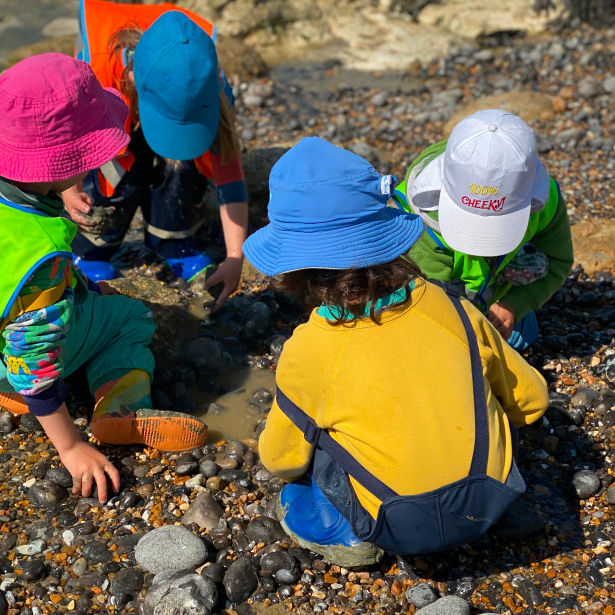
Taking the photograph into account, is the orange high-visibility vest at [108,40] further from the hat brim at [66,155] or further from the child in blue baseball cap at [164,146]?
the hat brim at [66,155]

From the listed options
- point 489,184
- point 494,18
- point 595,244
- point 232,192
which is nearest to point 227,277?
point 232,192

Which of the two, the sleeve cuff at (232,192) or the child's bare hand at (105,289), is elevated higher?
the sleeve cuff at (232,192)

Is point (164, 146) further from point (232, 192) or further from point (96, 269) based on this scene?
point (96, 269)

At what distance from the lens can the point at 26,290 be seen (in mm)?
2408

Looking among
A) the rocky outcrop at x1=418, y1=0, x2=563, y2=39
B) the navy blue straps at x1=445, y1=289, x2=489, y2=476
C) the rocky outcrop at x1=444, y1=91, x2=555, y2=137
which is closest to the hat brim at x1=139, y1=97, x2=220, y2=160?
the navy blue straps at x1=445, y1=289, x2=489, y2=476

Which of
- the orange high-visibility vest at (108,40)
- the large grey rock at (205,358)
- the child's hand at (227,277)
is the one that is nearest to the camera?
the large grey rock at (205,358)

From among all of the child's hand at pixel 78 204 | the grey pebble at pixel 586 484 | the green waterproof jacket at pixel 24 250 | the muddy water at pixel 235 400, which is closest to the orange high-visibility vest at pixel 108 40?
the child's hand at pixel 78 204

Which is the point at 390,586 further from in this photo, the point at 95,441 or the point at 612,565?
the point at 95,441

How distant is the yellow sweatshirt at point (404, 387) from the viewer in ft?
6.21

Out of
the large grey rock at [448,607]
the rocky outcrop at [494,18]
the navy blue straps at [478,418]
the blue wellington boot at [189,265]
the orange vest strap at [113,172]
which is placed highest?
the navy blue straps at [478,418]

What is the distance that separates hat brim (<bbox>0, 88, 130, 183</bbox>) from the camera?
2365mm

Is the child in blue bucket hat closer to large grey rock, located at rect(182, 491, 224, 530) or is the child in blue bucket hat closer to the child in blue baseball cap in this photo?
large grey rock, located at rect(182, 491, 224, 530)

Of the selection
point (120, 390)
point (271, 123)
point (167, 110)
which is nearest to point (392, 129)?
point (271, 123)

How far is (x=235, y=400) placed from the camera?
3.21 meters
